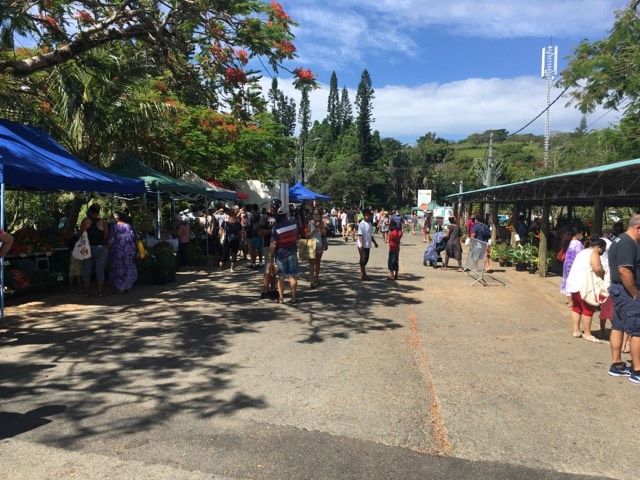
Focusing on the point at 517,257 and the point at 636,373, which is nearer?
the point at 636,373

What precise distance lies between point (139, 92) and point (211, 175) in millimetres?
7553

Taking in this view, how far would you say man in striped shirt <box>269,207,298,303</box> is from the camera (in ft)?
30.6

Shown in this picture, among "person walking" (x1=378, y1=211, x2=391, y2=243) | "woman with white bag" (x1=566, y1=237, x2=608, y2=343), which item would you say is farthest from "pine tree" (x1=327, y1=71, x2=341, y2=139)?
"woman with white bag" (x1=566, y1=237, x2=608, y2=343)

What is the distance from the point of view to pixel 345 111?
108125 millimetres

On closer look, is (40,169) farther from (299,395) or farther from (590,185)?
(590,185)

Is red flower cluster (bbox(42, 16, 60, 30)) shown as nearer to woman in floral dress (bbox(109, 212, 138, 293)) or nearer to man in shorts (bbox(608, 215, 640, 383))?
woman in floral dress (bbox(109, 212, 138, 293))

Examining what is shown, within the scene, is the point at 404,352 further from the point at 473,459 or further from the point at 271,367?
the point at 473,459

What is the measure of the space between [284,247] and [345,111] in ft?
336

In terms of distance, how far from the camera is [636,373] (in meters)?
5.59

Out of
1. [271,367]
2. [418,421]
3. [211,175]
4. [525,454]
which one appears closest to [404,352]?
[271,367]

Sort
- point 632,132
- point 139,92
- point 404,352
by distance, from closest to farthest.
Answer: point 404,352
point 139,92
point 632,132

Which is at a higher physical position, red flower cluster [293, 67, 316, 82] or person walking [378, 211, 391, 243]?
red flower cluster [293, 67, 316, 82]

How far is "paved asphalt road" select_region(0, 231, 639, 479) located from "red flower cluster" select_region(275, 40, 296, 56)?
513cm

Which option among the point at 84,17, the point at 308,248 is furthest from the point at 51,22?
the point at 308,248
